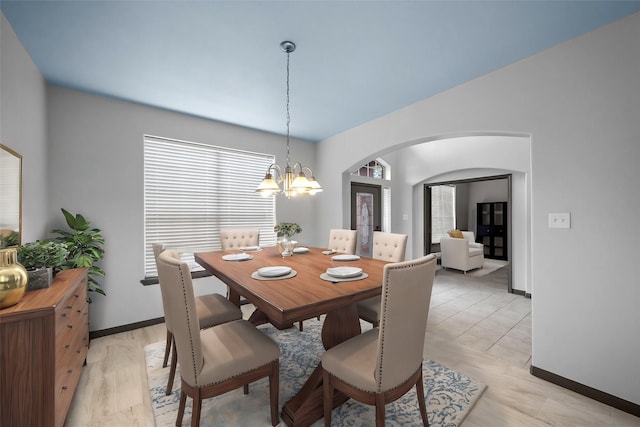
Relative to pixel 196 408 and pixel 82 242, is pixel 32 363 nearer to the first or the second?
pixel 196 408

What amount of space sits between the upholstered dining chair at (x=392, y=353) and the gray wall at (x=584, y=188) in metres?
1.47

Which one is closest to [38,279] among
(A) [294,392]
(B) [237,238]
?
(A) [294,392]

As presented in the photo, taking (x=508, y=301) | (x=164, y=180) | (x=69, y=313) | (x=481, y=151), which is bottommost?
(x=508, y=301)

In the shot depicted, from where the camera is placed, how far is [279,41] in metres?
2.01

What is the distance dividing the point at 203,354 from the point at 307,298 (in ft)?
2.30

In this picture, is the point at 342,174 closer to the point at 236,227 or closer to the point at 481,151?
the point at 236,227

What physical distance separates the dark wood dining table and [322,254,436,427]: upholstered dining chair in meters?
0.25

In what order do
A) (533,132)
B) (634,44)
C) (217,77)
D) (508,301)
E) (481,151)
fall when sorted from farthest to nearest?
(481,151) → (508,301) → (217,77) → (533,132) → (634,44)

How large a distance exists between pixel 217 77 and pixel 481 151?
14.3ft

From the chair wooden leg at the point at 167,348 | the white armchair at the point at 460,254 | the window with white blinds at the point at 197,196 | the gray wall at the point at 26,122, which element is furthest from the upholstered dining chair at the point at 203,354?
the white armchair at the point at 460,254

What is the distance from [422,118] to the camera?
304 centimetres

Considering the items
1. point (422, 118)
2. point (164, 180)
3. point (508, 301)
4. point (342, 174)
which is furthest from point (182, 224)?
point (508, 301)

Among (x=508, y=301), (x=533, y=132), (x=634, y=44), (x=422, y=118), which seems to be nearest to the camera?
(x=634, y=44)

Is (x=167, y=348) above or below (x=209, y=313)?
below
